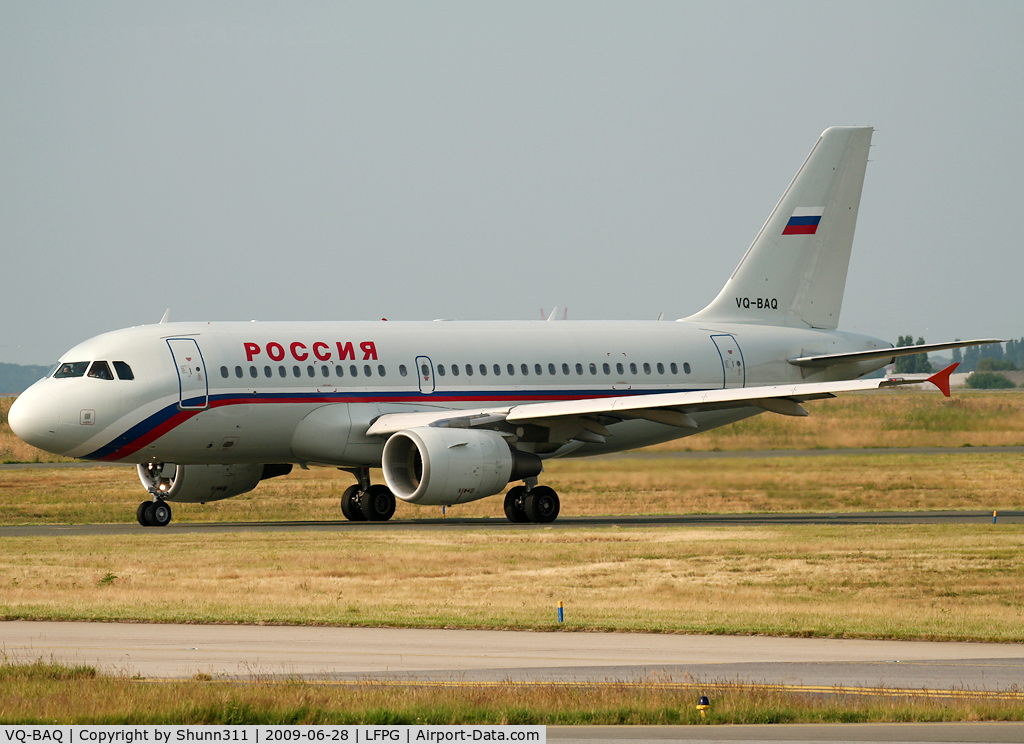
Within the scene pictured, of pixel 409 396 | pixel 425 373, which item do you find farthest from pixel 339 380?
pixel 425 373

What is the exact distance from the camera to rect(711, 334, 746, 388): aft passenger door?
41.5 meters

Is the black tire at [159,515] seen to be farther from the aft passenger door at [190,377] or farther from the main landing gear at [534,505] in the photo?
the main landing gear at [534,505]

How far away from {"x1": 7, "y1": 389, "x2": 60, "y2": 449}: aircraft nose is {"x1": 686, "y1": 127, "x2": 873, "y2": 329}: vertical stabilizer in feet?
59.5

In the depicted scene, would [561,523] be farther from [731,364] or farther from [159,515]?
[159,515]

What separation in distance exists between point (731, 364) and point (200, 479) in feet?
46.0

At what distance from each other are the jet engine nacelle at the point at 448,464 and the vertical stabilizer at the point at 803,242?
437 inches

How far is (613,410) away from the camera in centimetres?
3538

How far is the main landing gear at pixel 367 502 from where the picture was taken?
37.8 meters

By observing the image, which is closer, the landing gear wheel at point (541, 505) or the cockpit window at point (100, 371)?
the cockpit window at point (100, 371)

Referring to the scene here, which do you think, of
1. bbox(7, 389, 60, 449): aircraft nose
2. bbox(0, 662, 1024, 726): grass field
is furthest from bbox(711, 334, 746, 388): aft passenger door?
bbox(0, 662, 1024, 726): grass field

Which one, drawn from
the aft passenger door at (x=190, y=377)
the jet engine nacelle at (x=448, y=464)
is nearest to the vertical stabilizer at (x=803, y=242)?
the jet engine nacelle at (x=448, y=464)

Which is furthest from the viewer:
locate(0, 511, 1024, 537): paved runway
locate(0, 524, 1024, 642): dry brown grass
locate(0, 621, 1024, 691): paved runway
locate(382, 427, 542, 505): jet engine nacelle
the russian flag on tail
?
the russian flag on tail

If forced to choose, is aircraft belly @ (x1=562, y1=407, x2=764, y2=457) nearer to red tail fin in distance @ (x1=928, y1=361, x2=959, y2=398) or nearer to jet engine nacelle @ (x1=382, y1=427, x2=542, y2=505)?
jet engine nacelle @ (x1=382, y1=427, x2=542, y2=505)

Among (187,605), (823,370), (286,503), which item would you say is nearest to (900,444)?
(823,370)
